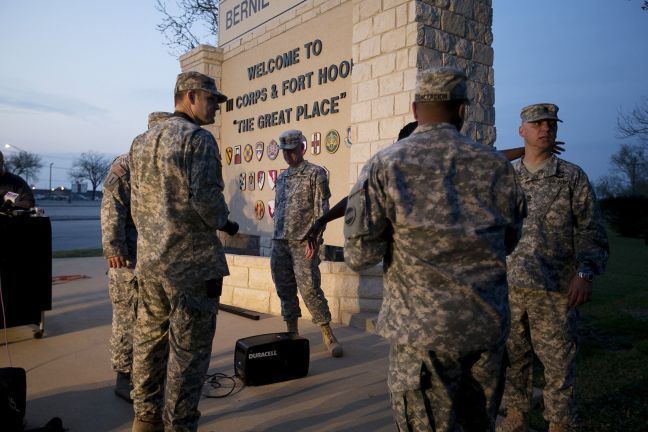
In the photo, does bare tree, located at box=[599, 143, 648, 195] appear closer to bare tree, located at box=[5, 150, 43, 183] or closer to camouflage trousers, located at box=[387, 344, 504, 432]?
camouflage trousers, located at box=[387, 344, 504, 432]

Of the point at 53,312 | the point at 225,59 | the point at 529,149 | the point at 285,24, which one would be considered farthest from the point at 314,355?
the point at 225,59

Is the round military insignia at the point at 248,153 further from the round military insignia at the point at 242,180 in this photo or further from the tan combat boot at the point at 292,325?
the tan combat boot at the point at 292,325

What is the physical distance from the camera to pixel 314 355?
462 cm

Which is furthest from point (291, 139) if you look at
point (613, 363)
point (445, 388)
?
point (613, 363)

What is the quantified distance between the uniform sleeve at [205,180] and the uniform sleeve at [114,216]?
4.08 feet

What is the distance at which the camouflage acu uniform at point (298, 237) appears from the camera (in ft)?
15.3

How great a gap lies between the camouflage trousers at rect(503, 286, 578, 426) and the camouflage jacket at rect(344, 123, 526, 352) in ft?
3.82

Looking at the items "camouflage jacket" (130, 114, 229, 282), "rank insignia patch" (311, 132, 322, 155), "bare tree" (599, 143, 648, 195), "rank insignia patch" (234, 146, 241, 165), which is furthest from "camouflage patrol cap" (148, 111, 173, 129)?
"bare tree" (599, 143, 648, 195)

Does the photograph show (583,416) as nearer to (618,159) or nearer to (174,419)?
(174,419)

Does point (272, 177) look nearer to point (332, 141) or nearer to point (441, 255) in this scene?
point (332, 141)

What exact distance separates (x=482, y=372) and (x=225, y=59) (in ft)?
29.3

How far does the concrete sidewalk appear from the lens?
10.5ft

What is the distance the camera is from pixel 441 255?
1.76 meters

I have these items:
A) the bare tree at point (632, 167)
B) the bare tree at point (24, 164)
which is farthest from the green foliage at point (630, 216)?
the bare tree at point (24, 164)
